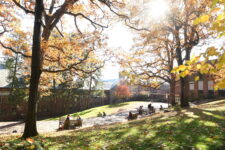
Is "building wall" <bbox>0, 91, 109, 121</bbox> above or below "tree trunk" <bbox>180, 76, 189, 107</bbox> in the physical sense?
below

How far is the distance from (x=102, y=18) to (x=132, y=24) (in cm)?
269

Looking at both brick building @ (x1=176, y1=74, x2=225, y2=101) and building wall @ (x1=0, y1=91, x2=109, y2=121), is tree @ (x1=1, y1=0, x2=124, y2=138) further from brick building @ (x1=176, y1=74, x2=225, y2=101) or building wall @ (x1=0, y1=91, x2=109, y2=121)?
brick building @ (x1=176, y1=74, x2=225, y2=101)

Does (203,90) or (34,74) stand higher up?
(34,74)

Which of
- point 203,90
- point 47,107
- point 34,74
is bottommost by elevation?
point 47,107

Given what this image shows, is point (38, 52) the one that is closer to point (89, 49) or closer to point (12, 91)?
point (89, 49)

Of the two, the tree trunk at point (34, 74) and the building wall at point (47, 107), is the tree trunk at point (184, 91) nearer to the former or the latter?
the tree trunk at point (34, 74)

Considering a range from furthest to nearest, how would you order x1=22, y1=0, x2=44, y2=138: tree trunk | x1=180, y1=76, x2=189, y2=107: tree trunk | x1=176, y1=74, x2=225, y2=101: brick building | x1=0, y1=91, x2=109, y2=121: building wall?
x1=176, y1=74, x2=225, y2=101: brick building < x1=0, y1=91, x2=109, y2=121: building wall < x1=180, y1=76, x2=189, y2=107: tree trunk < x1=22, y1=0, x2=44, y2=138: tree trunk

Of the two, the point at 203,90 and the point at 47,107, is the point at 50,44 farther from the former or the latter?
the point at 203,90

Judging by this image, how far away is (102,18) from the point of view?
49.2 feet

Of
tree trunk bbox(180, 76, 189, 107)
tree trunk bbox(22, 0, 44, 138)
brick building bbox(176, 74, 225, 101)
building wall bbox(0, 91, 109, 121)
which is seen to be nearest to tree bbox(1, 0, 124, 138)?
tree trunk bbox(22, 0, 44, 138)

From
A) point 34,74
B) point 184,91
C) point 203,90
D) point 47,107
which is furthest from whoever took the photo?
point 203,90

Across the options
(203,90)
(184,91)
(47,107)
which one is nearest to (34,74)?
(184,91)

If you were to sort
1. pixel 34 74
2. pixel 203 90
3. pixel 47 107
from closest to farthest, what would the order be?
1. pixel 34 74
2. pixel 47 107
3. pixel 203 90

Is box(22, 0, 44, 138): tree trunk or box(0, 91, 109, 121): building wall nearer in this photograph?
box(22, 0, 44, 138): tree trunk
